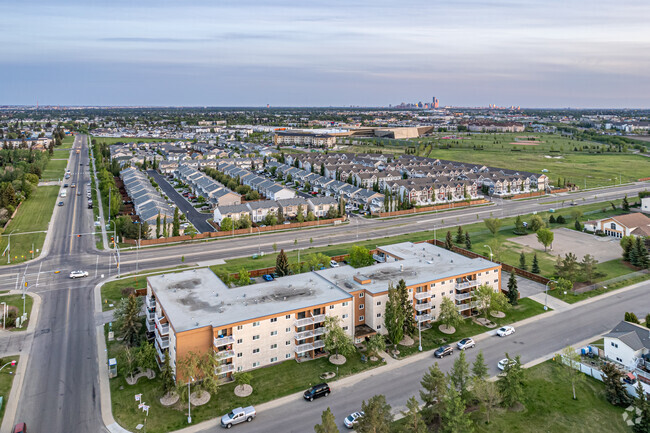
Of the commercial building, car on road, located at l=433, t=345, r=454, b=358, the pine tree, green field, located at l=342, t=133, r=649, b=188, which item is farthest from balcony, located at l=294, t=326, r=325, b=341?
green field, located at l=342, t=133, r=649, b=188

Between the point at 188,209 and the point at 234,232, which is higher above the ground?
the point at 188,209

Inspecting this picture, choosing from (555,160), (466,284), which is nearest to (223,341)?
(466,284)

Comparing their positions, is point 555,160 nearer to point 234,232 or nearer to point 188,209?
point 234,232

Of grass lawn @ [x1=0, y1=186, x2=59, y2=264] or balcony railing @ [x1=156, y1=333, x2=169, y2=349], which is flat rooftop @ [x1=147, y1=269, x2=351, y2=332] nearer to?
balcony railing @ [x1=156, y1=333, x2=169, y2=349]

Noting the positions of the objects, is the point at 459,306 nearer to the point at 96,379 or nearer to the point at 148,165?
the point at 96,379

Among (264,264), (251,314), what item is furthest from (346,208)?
(251,314)

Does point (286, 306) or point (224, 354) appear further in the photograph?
point (286, 306)

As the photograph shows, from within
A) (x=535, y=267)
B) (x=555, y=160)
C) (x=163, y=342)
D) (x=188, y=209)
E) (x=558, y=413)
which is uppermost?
(x=555, y=160)
